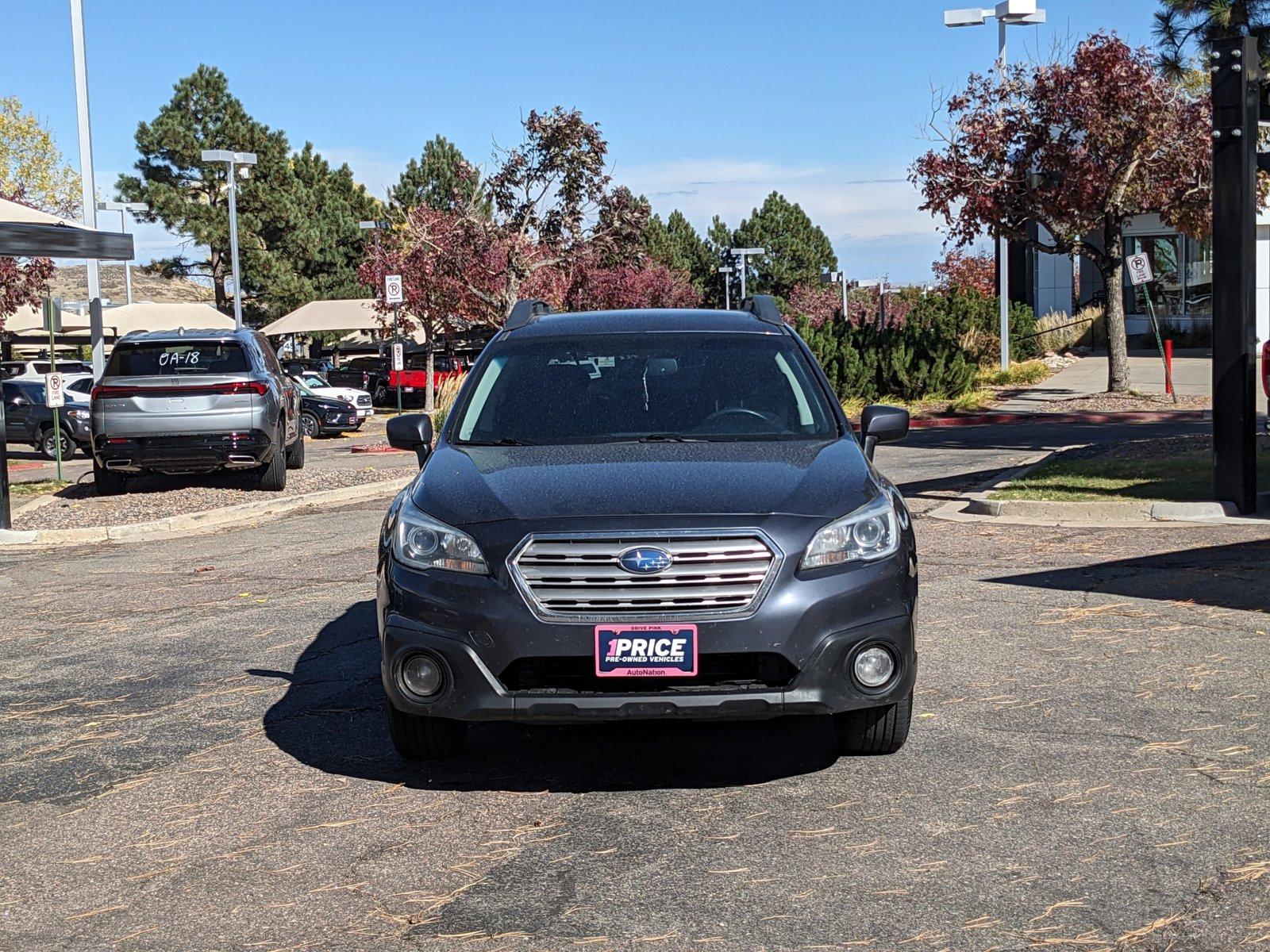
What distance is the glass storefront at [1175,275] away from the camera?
1743 inches

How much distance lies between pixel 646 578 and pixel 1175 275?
44.1 m

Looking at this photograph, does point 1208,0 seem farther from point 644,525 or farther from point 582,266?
point 644,525

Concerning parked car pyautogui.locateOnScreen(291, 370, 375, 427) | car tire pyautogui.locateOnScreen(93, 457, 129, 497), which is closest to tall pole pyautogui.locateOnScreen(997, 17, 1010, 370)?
parked car pyautogui.locateOnScreen(291, 370, 375, 427)

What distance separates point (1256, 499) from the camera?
12438 mm

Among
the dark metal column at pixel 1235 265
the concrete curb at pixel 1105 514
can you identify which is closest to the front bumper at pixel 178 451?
the concrete curb at pixel 1105 514

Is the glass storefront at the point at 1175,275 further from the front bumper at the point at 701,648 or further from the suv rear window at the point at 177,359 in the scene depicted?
the front bumper at the point at 701,648

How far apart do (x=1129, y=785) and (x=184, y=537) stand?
10458 mm

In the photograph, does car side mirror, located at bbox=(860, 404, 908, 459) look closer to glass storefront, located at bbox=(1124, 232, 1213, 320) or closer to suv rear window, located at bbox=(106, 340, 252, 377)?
suv rear window, located at bbox=(106, 340, 252, 377)

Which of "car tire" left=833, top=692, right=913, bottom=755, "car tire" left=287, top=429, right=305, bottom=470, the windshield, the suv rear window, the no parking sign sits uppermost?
the no parking sign

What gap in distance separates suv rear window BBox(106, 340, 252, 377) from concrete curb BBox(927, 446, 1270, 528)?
7655mm

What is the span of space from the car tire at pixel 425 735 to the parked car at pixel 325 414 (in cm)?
2568

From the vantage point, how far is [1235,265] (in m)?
12.2

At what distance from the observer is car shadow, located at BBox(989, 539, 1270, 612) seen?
8.90 metres

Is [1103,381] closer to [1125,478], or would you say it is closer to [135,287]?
[1125,478]
